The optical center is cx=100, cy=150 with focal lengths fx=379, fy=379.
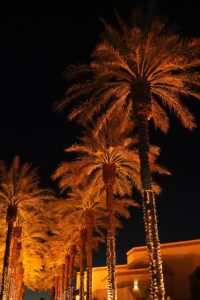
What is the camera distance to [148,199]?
16.0 metres

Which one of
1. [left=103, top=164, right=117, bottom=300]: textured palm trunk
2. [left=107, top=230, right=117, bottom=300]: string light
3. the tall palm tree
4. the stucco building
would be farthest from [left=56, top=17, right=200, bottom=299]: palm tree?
the stucco building

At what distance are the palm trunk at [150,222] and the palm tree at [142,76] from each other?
0.04 meters

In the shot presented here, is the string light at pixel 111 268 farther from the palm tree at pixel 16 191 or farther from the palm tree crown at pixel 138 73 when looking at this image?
the palm tree at pixel 16 191

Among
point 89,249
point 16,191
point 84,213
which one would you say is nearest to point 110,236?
point 89,249

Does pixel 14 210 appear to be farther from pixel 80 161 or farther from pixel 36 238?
pixel 36 238

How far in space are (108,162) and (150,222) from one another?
9.00m

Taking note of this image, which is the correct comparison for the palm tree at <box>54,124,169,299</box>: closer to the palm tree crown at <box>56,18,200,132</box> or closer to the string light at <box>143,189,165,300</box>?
the palm tree crown at <box>56,18,200,132</box>

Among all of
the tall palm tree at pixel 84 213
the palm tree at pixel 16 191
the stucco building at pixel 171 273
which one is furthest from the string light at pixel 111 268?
the stucco building at pixel 171 273

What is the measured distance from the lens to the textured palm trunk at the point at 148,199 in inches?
567

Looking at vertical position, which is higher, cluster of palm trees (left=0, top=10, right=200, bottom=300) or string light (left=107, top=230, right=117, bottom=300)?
cluster of palm trees (left=0, top=10, right=200, bottom=300)

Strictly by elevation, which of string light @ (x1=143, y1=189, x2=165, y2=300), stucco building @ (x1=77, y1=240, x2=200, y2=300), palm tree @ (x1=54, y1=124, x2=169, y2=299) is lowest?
string light @ (x1=143, y1=189, x2=165, y2=300)

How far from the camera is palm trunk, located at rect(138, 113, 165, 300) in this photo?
14.3 m

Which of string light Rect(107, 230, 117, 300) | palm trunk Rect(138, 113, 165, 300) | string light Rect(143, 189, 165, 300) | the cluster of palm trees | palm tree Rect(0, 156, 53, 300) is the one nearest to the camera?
string light Rect(143, 189, 165, 300)

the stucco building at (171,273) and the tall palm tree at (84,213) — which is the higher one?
the tall palm tree at (84,213)
